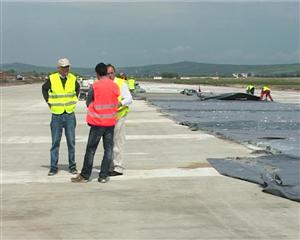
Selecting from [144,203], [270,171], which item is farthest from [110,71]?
[270,171]

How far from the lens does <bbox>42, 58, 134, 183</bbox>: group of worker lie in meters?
8.81

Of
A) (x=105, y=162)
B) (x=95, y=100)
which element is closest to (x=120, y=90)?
(x=95, y=100)

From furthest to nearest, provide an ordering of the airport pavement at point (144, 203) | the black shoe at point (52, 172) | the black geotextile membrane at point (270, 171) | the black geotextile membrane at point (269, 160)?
the black shoe at point (52, 172) → the black geotextile membrane at point (269, 160) → the black geotextile membrane at point (270, 171) → the airport pavement at point (144, 203)

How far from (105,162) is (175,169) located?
157 centimetres

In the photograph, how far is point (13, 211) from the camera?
273 inches

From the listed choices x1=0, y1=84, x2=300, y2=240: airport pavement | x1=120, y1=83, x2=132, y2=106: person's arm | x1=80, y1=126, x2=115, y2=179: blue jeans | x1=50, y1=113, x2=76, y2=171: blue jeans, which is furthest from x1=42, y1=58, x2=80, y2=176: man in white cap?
x1=120, y1=83, x2=132, y2=106: person's arm

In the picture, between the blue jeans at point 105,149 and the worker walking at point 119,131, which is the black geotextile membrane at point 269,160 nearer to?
the worker walking at point 119,131

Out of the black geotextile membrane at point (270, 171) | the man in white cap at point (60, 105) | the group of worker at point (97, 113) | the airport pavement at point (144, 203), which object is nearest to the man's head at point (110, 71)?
the group of worker at point (97, 113)

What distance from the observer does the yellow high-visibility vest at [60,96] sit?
9.53 m

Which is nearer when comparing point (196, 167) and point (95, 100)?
point (95, 100)

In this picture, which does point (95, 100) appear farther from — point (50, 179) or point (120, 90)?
point (50, 179)

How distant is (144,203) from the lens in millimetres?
7309

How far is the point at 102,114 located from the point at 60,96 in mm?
1111

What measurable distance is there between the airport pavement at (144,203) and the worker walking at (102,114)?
8.5 inches
